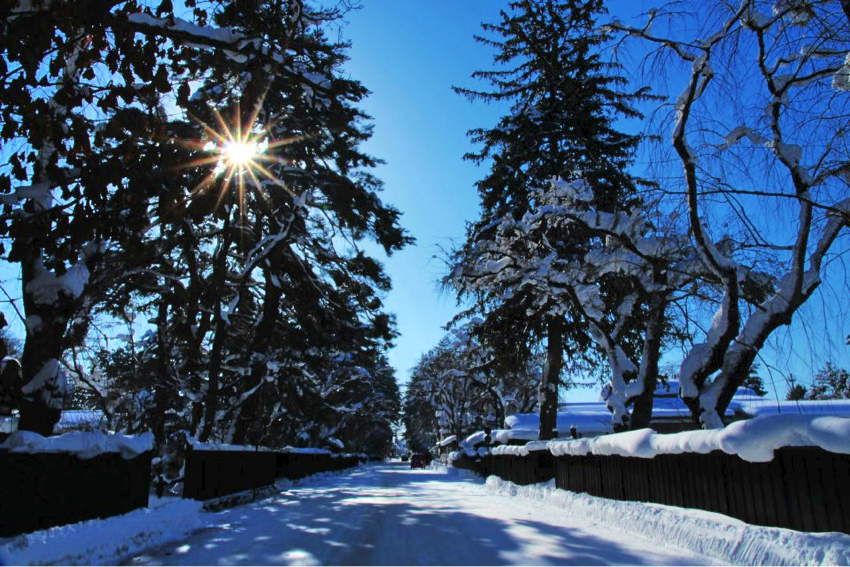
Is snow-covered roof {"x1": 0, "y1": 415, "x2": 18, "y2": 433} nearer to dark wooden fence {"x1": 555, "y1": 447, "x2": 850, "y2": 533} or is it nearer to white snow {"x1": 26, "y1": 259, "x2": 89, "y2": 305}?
white snow {"x1": 26, "y1": 259, "x2": 89, "y2": 305}

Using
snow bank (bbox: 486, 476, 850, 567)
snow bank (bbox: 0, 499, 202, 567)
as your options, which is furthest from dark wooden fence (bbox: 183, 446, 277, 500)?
snow bank (bbox: 486, 476, 850, 567)

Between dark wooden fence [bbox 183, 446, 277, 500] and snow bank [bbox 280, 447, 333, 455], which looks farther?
snow bank [bbox 280, 447, 333, 455]

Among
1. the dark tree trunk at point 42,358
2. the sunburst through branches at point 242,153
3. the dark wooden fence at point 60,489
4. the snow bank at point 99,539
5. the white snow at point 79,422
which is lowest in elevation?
the snow bank at point 99,539

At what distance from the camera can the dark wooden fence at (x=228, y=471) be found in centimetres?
1330

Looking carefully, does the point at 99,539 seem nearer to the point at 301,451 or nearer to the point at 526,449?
the point at 526,449

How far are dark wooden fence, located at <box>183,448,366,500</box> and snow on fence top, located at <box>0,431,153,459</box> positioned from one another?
3868 millimetres

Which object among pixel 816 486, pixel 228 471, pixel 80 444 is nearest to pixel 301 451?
pixel 228 471

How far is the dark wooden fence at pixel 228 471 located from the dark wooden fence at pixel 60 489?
14.5 feet

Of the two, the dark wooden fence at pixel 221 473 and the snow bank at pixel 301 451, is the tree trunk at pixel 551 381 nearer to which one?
the dark wooden fence at pixel 221 473

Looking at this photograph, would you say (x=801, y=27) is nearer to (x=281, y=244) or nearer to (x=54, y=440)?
(x=54, y=440)

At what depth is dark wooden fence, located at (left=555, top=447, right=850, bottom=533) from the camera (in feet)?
17.5

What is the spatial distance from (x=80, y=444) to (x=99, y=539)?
124cm

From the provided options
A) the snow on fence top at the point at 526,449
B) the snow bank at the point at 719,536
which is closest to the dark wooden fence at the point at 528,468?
the snow on fence top at the point at 526,449

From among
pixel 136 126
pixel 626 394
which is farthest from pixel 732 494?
pixel 136 126
